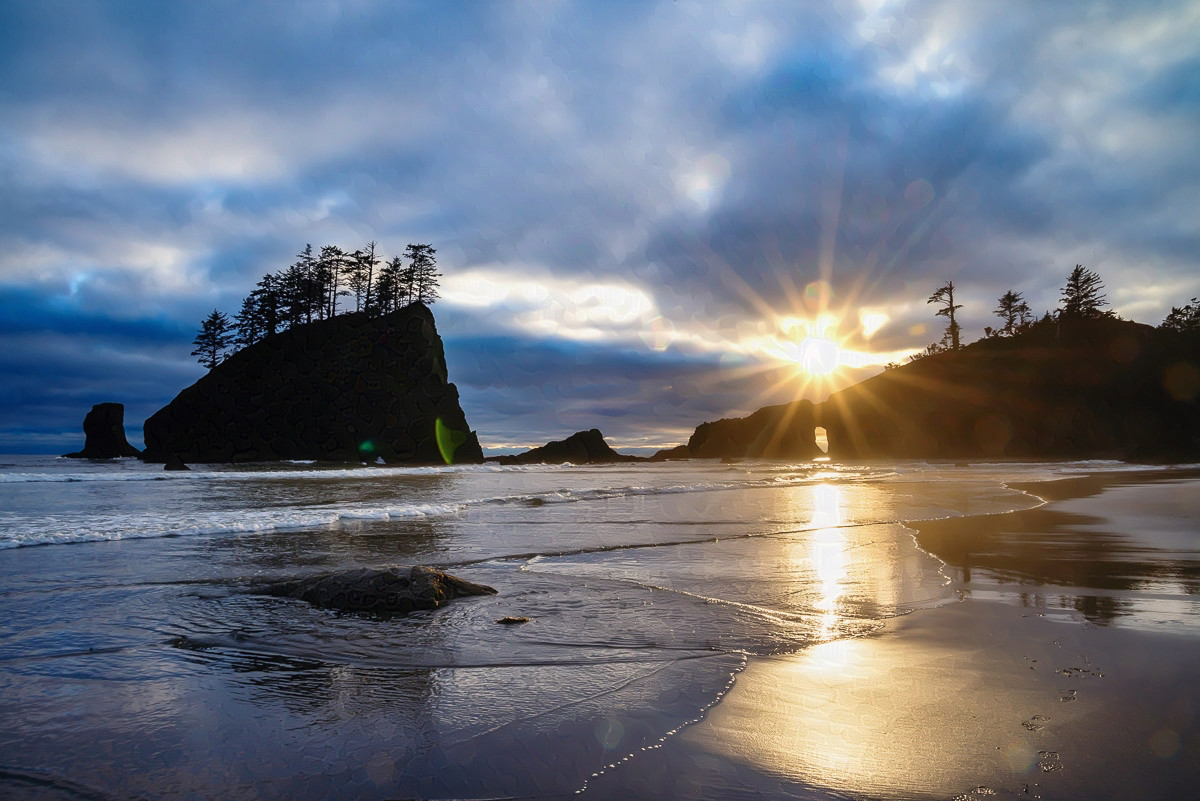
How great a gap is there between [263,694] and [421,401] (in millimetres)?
68587

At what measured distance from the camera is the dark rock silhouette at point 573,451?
89.4 m

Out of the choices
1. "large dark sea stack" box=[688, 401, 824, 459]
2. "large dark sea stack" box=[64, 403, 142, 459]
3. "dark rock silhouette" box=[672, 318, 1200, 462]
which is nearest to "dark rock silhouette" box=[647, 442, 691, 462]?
"large dark sea stack" box=[688, 401, 824, 459]

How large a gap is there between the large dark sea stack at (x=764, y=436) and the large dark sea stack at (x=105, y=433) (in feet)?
287

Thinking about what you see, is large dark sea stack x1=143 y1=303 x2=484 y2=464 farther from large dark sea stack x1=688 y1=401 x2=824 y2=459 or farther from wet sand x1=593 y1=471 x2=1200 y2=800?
wet sand x1=593 y1=471 x2=1200 y2=800

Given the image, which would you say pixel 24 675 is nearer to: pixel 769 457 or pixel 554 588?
pixel 554 588

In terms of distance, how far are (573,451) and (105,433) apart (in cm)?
6022

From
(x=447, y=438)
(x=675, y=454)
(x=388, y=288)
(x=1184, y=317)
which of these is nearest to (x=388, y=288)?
(x=388, y=288)

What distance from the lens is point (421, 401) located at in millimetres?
69812

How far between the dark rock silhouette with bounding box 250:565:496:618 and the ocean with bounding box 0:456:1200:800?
0.73 feet

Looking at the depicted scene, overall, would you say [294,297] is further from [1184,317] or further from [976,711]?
[1184,317]

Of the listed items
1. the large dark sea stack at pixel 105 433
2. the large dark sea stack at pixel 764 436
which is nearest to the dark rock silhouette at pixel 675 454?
the large dark sea stack at pixel 764 436

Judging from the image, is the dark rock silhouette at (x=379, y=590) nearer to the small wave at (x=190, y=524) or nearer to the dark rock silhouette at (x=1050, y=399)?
the small wave at (x=190, y=524)

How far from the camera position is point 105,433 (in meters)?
75.4

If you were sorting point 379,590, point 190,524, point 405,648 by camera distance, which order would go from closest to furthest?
point 405,648, point 379,590, point 190,524
